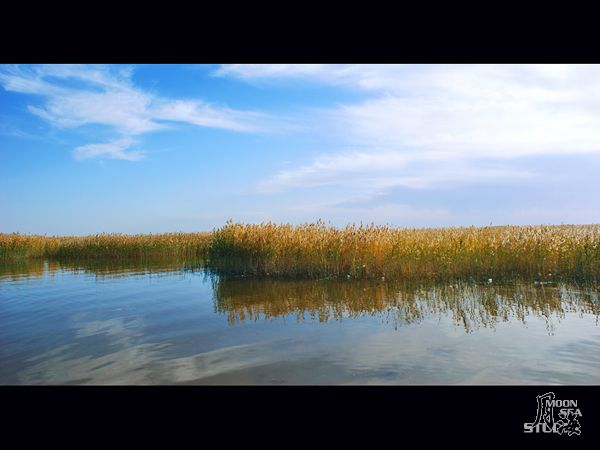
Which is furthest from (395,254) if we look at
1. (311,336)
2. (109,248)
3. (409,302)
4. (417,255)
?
(109,248)

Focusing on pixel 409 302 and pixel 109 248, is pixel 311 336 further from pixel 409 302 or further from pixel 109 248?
pixel 109 248

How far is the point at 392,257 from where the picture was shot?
1638cm

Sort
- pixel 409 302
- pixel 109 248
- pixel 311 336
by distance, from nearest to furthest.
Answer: pixel 311 336 → pixel 409 302 → pixel 109 248

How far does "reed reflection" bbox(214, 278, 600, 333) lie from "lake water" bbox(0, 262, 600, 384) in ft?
0.14

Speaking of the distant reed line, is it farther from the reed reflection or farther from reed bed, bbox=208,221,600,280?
the reed reflection

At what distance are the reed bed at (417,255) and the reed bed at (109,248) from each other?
1563cm

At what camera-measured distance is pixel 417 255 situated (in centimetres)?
1630

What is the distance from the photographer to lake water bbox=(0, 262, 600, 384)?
21.1 feet

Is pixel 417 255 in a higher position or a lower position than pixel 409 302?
higher

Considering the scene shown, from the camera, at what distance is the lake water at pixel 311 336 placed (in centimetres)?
643

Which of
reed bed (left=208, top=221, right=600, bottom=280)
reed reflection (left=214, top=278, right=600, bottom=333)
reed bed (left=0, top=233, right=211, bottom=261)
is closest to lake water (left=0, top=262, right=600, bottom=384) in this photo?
reed reflection (left=214, top=278, right=600, bottom=333)

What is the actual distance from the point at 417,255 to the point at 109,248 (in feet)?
92.8
